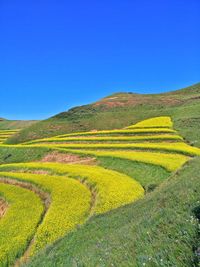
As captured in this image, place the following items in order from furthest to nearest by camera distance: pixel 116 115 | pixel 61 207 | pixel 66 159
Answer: pixel 116 115 < pixel 66 159 < pixel 61 207

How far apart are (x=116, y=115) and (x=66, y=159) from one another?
131ft

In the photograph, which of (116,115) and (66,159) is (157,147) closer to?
(66,159)

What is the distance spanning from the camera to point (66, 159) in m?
45.0

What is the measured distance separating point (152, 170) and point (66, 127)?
5039cm

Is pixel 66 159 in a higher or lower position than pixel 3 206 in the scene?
higher

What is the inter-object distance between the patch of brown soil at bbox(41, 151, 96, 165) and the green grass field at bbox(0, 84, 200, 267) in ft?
0.53

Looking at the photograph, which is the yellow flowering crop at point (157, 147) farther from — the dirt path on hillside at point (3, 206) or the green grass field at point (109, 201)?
the dirt path on hillside at point (3, 206)

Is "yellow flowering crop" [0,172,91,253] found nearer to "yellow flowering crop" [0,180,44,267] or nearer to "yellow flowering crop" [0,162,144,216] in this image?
"yellow flowering crop" [0,180,44,267]

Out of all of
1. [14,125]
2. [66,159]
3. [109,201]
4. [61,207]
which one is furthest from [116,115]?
[61,207]

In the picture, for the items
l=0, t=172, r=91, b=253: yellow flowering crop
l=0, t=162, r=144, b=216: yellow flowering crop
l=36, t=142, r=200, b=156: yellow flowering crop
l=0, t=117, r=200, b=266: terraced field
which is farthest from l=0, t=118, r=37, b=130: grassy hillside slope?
l=0, t=172, r=91, b=253: yellow flowering crop

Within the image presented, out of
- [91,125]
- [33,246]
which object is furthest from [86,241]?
[91,125]

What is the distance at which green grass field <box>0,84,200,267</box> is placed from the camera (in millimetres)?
8094

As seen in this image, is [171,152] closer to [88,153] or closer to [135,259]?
[88,153]

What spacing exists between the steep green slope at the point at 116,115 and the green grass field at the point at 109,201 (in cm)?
241
